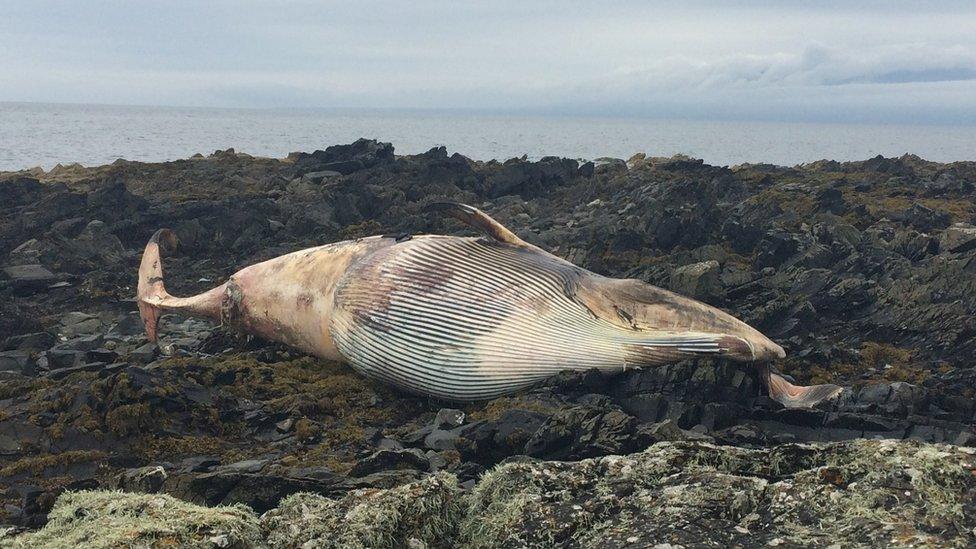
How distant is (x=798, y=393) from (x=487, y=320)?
11.9 ft

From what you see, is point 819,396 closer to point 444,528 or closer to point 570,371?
point 570,371

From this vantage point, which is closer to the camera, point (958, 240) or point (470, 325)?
point (470, 325)

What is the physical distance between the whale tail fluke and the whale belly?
2907 millimetres

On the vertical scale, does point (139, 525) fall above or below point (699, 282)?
above

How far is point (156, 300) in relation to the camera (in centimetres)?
1348

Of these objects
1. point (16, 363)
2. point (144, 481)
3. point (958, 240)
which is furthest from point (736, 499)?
point (958, 240)

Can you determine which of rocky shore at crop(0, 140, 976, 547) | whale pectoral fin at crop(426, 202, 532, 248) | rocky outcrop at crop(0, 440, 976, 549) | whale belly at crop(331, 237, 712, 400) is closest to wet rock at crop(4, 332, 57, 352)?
rocky shore at crop(0, 140, 976, 547)

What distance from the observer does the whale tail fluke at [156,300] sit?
12.8 meters

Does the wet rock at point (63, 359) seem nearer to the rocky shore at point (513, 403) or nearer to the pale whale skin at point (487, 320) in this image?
the rocky shore at point (513, 403)

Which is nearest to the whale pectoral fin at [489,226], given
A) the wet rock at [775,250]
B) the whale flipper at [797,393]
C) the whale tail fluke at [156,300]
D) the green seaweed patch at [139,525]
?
the whale flipper at [797,393]

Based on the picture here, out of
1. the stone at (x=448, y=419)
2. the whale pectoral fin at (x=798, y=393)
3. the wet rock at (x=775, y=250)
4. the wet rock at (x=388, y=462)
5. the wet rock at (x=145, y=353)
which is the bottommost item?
the wet rock at (x=145, y=353)

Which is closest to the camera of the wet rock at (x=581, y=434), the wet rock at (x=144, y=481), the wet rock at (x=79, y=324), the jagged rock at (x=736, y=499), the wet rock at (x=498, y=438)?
the jagged rock at (x=736, y=499)

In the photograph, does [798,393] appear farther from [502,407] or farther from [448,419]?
[448,419]

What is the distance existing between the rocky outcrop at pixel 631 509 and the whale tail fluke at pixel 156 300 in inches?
313
